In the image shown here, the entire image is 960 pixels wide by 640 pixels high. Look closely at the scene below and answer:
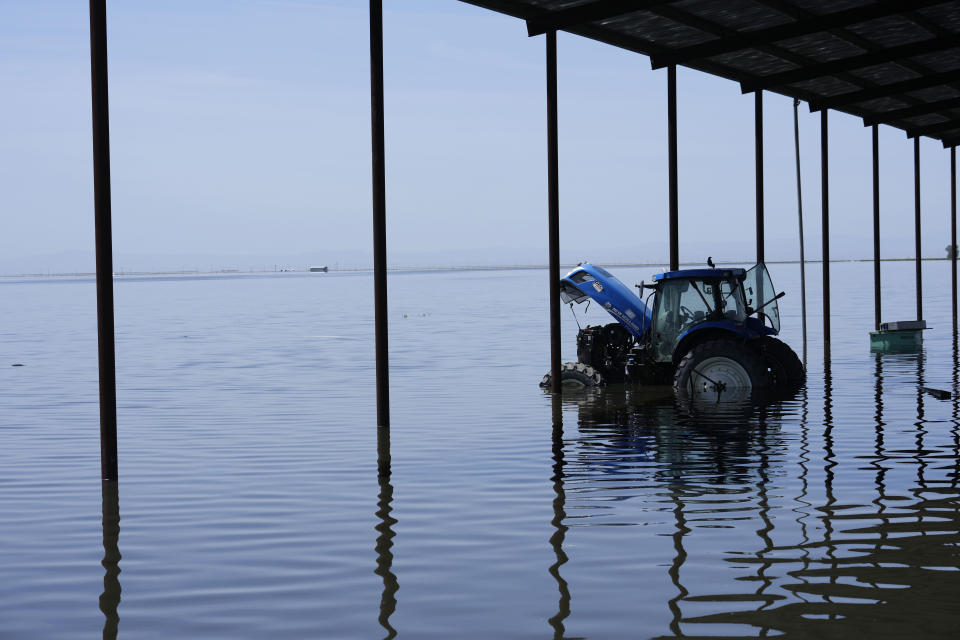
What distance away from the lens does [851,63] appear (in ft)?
61.7

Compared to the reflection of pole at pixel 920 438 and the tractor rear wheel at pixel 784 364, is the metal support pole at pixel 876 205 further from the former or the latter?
the tractor rear wheel at pixel 784 364

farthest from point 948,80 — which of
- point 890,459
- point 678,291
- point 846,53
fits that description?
point 890,459

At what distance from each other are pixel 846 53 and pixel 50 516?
1494 centimetres

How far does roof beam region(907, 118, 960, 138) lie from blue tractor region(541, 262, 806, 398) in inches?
476

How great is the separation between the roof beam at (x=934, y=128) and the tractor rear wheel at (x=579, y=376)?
14.1m

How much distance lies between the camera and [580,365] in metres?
17.2

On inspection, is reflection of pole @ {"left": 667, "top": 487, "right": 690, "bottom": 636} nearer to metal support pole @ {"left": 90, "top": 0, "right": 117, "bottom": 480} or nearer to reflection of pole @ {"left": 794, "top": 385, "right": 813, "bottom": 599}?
reflection of pole @ {"left": 794, "top": 385, "right": 813, "bottom": 599}

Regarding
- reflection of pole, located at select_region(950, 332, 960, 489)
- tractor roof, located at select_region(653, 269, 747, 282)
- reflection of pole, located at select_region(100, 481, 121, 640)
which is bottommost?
reflection of pole, located at select_region(100, 481, 121, 640)

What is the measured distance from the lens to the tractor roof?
52.7 feet

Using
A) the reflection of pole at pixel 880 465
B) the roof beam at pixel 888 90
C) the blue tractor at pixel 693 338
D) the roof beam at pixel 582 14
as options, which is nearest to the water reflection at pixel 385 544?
the reflection of pole at pixel 880 465

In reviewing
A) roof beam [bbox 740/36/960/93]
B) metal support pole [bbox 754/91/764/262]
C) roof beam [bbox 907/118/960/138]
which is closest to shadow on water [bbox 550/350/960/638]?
metal support pole [bbox 754/91/764/262]

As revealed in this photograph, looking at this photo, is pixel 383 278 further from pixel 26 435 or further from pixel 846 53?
pixel 846 53

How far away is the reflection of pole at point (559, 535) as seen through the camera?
5930mm

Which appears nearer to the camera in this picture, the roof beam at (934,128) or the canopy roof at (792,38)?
the canopy roof at (792,38)
